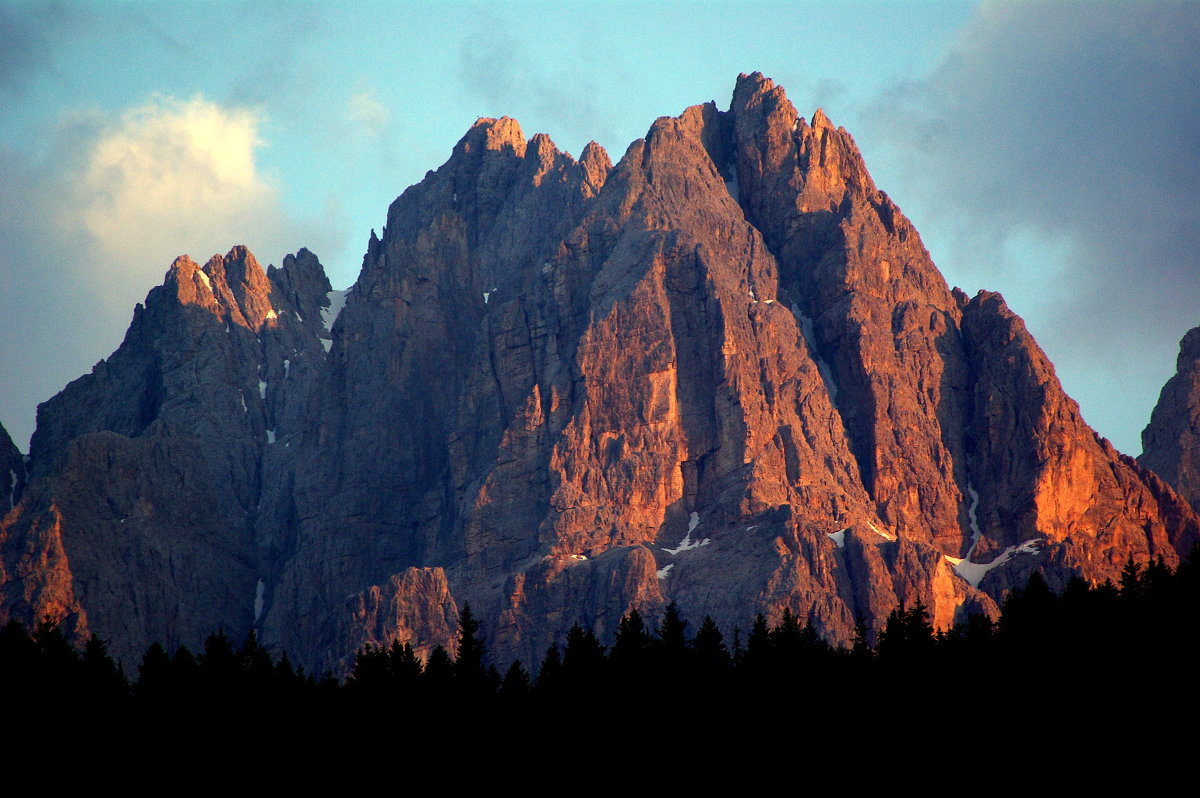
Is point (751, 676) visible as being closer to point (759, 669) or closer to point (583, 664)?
point (759, 669)

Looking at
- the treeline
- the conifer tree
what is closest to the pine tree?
the treeline

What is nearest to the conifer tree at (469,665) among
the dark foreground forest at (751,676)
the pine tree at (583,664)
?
the dark foreground forest at (751,676)

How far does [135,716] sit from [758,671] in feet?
Answer: 126

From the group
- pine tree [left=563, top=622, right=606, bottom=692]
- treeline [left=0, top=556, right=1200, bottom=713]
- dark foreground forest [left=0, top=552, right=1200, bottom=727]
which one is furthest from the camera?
pine tree [left=563, top=622, right=606, bottom=692]

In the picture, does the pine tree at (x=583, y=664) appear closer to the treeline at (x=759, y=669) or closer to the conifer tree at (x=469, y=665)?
the treeline at (x=759, y=669)

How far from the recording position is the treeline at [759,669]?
358ft

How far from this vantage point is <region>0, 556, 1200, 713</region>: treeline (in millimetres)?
109125

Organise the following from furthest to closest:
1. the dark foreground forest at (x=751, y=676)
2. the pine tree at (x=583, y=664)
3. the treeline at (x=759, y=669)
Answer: the pine tree at (x=583, y=664)
the treeline at (x=759, y=669)
the dark foreground forest at (x=751, y=676)

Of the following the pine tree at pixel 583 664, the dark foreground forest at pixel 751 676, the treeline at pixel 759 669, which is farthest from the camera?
the pine tree at pixel 583 664

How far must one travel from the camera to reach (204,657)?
120625mm

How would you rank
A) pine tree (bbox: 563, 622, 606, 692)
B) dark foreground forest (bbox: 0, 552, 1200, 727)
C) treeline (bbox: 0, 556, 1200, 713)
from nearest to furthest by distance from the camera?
dark foreground forest (bbox: 0, 552, 1200, 727)
treeline (bbox: 0, 556, 1200, 713)
pine tree (bbox: 563, 622, 606, 692)

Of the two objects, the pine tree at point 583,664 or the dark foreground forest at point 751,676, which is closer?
the dark foreground forest at point 751,676

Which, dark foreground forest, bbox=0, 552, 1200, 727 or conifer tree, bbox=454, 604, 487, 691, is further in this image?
conifer tree, bbox=454, 604, 487, 691

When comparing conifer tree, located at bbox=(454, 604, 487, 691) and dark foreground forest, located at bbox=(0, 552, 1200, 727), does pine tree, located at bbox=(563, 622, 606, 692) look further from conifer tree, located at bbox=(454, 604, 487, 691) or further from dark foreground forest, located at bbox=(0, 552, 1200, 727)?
conifer tree, located at bbox=(454, 604, 487, 691)
